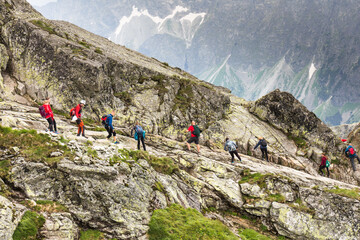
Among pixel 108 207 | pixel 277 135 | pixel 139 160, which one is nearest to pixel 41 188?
pixel 108 207

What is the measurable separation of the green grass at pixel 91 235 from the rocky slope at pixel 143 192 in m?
0.32

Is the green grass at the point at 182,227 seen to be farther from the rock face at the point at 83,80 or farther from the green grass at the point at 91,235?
the rock face at the point at 83,80

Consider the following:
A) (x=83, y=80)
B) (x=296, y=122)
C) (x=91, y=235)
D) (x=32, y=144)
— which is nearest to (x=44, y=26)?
(x=83, y=80)

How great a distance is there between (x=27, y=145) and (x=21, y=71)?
66.3 feet

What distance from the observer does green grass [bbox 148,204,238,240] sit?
1101 cm

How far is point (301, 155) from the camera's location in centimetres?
3155

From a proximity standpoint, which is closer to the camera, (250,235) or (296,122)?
(250,235)

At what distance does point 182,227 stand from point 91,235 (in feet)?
15.9

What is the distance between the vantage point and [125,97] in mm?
29688

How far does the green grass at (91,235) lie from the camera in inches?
382

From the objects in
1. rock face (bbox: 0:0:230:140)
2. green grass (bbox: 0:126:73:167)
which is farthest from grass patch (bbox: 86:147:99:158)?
rock face (bbox: 0:0:230:140)

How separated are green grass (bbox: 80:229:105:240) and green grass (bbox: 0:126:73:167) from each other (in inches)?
172

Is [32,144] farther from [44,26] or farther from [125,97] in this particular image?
[44,26]

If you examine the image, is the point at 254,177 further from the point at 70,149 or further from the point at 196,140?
the point at 70,149
